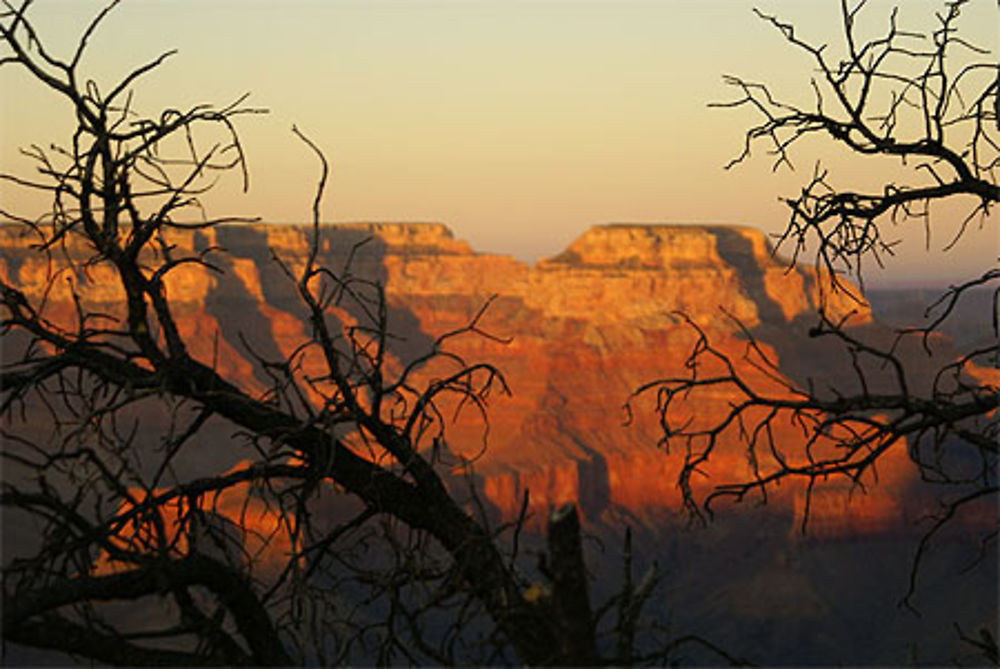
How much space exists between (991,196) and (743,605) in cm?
5411

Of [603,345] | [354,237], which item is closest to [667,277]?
[603,345]

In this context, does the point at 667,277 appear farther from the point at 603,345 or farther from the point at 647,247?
the point at 603,345

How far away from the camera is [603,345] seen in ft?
241

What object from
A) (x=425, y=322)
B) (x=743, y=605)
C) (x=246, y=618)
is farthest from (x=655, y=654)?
(x=425, y=322)

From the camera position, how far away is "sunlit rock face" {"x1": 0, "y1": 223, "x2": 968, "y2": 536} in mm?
61469

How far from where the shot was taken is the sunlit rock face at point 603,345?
6147cm

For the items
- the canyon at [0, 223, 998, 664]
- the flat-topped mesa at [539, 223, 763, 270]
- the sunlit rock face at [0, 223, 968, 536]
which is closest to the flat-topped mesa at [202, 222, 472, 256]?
the canyon at [0, 223, 998, 664]

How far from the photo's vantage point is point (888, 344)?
67062mm

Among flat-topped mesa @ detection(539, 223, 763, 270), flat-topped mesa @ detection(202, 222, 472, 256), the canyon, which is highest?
flat-topped mesa @ detection(202, 222, 472, 256)

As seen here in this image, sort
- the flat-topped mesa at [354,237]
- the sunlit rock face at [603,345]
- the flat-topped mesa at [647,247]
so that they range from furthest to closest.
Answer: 1. the flat-topped mesa at [354,237]
2. the flat-topped mesa at [647,247]
3. the sunlit rock face at [603,345]

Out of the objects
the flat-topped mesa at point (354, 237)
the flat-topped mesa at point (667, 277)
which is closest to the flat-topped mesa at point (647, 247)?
the flat-topped mesa at point (667, 277)

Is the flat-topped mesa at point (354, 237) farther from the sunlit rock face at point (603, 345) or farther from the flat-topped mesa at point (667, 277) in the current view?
the flat-topped mesa at point (667, 277)

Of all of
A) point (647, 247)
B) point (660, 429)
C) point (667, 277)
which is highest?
point (647, 247)

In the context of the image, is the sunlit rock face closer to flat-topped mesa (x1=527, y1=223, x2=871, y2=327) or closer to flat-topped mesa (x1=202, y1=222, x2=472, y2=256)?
flat-topped mesa (x1=527, y1=223, x2=871, y2=327)
